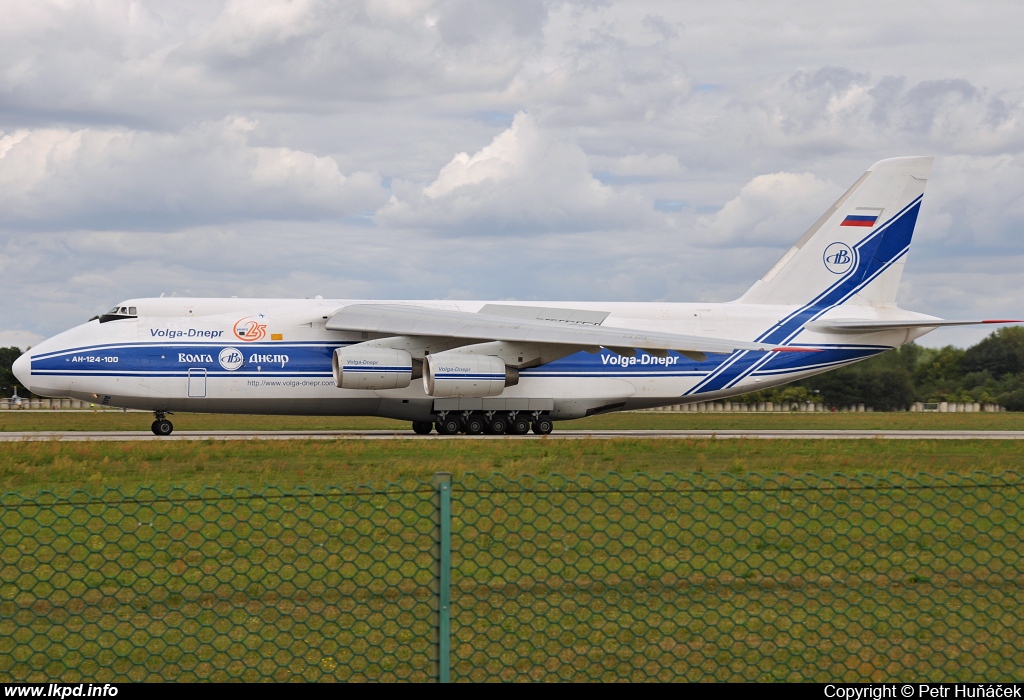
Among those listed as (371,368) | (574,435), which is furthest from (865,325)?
(371,368)

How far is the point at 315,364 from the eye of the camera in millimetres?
25781

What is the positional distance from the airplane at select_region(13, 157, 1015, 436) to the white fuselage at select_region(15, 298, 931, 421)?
38 mm

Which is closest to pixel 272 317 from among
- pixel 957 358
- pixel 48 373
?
pixel 48 373

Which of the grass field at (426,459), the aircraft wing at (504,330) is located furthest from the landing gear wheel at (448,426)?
the grass field at (426,459)

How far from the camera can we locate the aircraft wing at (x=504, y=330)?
24969 millimetres

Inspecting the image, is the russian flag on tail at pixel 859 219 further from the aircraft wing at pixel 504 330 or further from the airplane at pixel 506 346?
the aircraft wing at pixel 504 330

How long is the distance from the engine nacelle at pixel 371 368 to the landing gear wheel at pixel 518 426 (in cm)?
350

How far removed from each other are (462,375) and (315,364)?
3.52m

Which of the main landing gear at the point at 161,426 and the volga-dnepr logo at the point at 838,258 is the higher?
the volga-dnepr logo at the point at 838,258

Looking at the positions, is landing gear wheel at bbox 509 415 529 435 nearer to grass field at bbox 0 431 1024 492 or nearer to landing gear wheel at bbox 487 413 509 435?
landing gear wheel at bbox 487 413 509 435

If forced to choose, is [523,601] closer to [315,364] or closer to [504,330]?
[504,330]

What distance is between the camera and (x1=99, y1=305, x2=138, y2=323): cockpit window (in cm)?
2556

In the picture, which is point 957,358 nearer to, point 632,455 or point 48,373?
point 632,455

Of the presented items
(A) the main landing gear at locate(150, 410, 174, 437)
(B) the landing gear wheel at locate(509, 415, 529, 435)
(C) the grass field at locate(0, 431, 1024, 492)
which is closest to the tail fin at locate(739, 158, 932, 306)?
(C) the grass field at locate(0, 431, 1024, 492)
